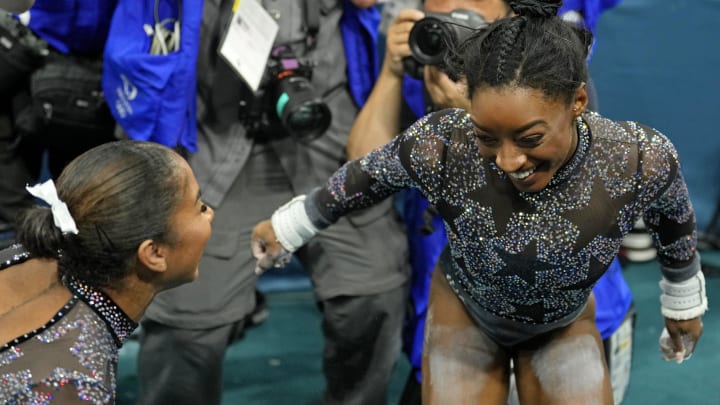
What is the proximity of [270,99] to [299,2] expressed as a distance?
0.27m

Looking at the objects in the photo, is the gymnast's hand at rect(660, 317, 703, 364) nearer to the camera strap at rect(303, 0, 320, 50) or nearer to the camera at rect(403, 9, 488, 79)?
the camera at rect(403, 9, 488, 79)

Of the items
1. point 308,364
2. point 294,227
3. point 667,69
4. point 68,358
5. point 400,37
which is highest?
point 400,37

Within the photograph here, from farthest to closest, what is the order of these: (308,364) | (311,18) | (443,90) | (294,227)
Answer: (308,364), (311,18), (443,90), (294,227)

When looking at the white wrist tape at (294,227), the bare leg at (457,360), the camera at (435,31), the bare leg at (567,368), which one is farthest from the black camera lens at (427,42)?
the bare leg at (567,368)

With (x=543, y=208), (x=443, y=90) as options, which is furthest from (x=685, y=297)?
(x=443, y=90)

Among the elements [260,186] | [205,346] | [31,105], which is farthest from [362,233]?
[31,105]

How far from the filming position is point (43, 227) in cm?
187

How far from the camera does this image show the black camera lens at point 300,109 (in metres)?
2.64

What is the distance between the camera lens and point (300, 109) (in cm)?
263

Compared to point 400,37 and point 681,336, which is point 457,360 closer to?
point 681,336

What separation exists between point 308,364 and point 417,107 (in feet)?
3.26

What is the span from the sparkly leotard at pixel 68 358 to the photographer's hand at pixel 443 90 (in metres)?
0.98

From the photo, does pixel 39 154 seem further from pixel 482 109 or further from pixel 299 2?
pixel 482 109

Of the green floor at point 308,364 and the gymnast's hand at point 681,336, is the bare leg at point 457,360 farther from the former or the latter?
the green floor at point 308,364
